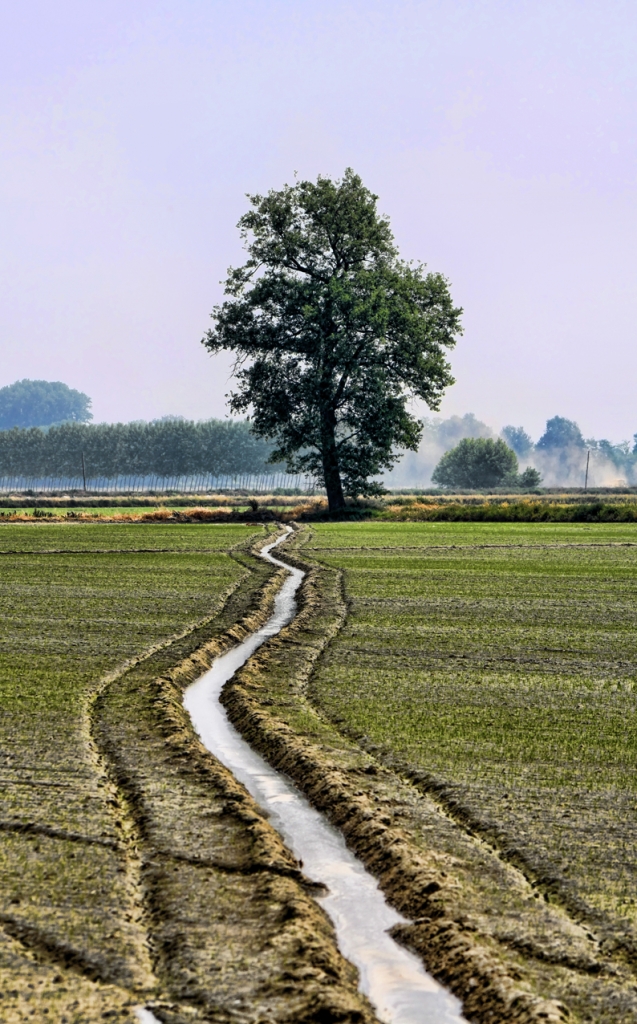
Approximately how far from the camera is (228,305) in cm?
5650

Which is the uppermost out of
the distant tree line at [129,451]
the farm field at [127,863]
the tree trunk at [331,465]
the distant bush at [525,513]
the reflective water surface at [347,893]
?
the distant tree line at [129,451]

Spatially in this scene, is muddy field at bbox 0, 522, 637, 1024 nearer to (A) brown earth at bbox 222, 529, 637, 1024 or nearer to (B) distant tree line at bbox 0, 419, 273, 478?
(A) brown earth at bbox 222, 529, 637, 1024

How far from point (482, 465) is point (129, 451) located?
61.5m

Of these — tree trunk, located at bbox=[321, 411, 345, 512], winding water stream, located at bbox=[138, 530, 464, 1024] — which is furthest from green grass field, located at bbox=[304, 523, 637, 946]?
tree trunk, located at bbox=[321, 411, 345, 512]

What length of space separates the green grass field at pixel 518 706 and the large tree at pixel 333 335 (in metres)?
33.9

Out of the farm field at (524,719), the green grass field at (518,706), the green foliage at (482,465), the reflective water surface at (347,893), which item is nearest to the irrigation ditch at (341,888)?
the reflective water surface at (347,893)

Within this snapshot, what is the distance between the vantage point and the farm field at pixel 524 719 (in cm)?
507

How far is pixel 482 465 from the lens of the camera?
164500 mm

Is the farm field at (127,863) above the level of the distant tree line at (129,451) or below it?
below

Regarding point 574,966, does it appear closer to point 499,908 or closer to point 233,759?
point 499,908

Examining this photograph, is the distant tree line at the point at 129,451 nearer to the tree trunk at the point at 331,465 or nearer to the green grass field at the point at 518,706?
the tree trunk at the point at 331,465

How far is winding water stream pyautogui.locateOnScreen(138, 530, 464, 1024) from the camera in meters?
4.20

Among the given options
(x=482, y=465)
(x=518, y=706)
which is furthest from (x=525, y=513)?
(x=482, y=465)

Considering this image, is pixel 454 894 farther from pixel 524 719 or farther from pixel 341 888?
pixel 524 719
